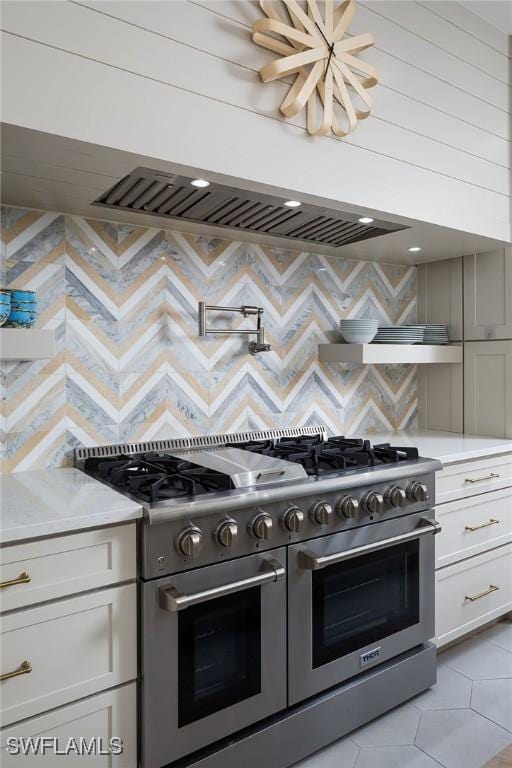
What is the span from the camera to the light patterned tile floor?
5.83 feet

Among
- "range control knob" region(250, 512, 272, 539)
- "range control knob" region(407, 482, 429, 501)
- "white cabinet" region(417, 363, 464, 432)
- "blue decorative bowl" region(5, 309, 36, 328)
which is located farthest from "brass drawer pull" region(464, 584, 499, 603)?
"blue decorative bowl" region(5, 309, 36, 328)

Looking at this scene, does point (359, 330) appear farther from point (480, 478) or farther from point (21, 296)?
point (21, 296)

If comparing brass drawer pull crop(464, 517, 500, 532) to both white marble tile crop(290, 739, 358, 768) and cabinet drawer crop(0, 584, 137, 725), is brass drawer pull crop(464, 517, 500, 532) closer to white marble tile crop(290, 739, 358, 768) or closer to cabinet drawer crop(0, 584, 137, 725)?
white marble tile crop(290, 739, 358, 768)

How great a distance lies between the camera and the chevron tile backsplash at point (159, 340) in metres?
1.94

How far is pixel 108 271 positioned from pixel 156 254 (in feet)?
0.70

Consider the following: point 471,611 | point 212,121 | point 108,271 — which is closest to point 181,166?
point 212,121

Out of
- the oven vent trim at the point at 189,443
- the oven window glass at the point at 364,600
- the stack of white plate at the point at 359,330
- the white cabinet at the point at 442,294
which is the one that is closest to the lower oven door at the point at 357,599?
the oven window glass at the point at 364,600

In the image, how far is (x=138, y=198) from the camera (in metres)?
1.88

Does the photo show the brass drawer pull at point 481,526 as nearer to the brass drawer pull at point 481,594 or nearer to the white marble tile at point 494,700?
the brass drawer pull at point 481,594

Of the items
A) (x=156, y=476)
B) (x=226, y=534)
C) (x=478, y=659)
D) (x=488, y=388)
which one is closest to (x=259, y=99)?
(x=156, y=476)

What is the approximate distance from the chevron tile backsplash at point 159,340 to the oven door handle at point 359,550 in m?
0.78

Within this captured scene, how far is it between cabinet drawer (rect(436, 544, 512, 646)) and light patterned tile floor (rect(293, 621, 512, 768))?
0.55ft

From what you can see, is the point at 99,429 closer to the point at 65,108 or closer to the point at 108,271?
the point at 108,271

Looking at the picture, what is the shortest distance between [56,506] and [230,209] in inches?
46.3
